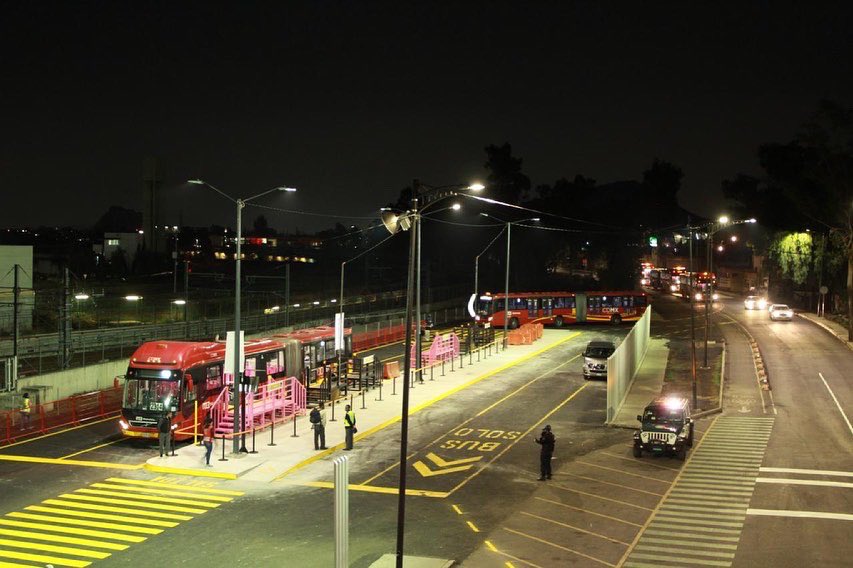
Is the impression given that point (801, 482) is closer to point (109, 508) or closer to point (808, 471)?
point (808, 471)

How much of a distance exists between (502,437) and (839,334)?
41201 millimetres

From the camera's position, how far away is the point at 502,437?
95.2ft

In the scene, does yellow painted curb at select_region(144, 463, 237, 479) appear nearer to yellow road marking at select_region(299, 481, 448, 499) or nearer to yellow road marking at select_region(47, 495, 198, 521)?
yellow road marking at select_region(299, 481, 448, 499)

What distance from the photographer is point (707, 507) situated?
20641mm

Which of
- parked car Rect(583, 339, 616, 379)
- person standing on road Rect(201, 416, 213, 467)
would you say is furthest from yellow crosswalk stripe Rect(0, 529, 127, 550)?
parked car Rect(583, 339, 616, 379)

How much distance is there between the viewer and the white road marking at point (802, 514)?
1969cm

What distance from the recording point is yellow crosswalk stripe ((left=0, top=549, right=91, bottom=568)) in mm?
16027

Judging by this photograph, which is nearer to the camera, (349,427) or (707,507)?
(707,507)

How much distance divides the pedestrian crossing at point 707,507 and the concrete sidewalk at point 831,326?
3051cm

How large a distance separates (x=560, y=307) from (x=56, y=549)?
2181 inches

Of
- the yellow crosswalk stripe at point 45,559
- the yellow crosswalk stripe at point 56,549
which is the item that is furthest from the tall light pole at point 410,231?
the yellow crosswalk stripe at point 45,559

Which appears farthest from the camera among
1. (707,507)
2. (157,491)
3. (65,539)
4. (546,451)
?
Result: (546,451)

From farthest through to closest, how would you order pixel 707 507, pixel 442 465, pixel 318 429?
pixel 318 429 → pixel 442 465 → pixel 707 507

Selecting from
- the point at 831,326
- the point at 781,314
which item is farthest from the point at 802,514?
the point at 781,314
